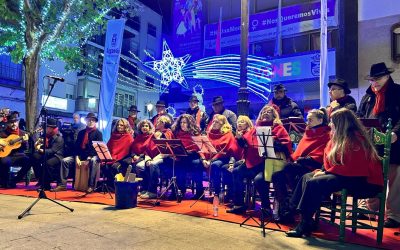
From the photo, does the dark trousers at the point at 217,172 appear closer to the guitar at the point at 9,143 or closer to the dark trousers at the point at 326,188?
the dark trousers at the point at 326,188

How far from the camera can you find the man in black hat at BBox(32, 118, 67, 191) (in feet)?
28.5

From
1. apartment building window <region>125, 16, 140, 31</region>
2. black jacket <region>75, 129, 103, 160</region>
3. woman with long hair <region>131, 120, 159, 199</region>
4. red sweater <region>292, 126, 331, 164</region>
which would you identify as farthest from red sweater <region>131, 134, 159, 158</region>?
apartment building window <region>125, 16, 140, 31</region>

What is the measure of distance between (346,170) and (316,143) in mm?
1072

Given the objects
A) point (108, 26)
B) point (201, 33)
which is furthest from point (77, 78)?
point (108, 26)

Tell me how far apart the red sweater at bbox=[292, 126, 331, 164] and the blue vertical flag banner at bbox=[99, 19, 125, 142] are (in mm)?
7528

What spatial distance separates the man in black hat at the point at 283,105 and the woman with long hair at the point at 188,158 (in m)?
1.89

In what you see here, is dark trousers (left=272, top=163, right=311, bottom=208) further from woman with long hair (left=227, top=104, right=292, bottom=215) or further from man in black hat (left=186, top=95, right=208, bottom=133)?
man in black hat (left=186, top=95, right=208, bottom=133)

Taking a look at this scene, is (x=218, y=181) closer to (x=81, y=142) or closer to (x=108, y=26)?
(x=81, y=142)

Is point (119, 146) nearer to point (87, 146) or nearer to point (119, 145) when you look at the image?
point (119, 145)

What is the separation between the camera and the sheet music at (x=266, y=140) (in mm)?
5257

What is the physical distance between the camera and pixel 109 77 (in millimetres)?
11844

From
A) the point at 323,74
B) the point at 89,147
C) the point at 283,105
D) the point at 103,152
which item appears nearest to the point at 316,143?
the point at 283,105

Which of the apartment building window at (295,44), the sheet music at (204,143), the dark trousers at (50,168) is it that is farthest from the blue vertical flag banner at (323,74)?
the apartment building window at (295,44)

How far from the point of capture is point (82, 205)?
6.58m
